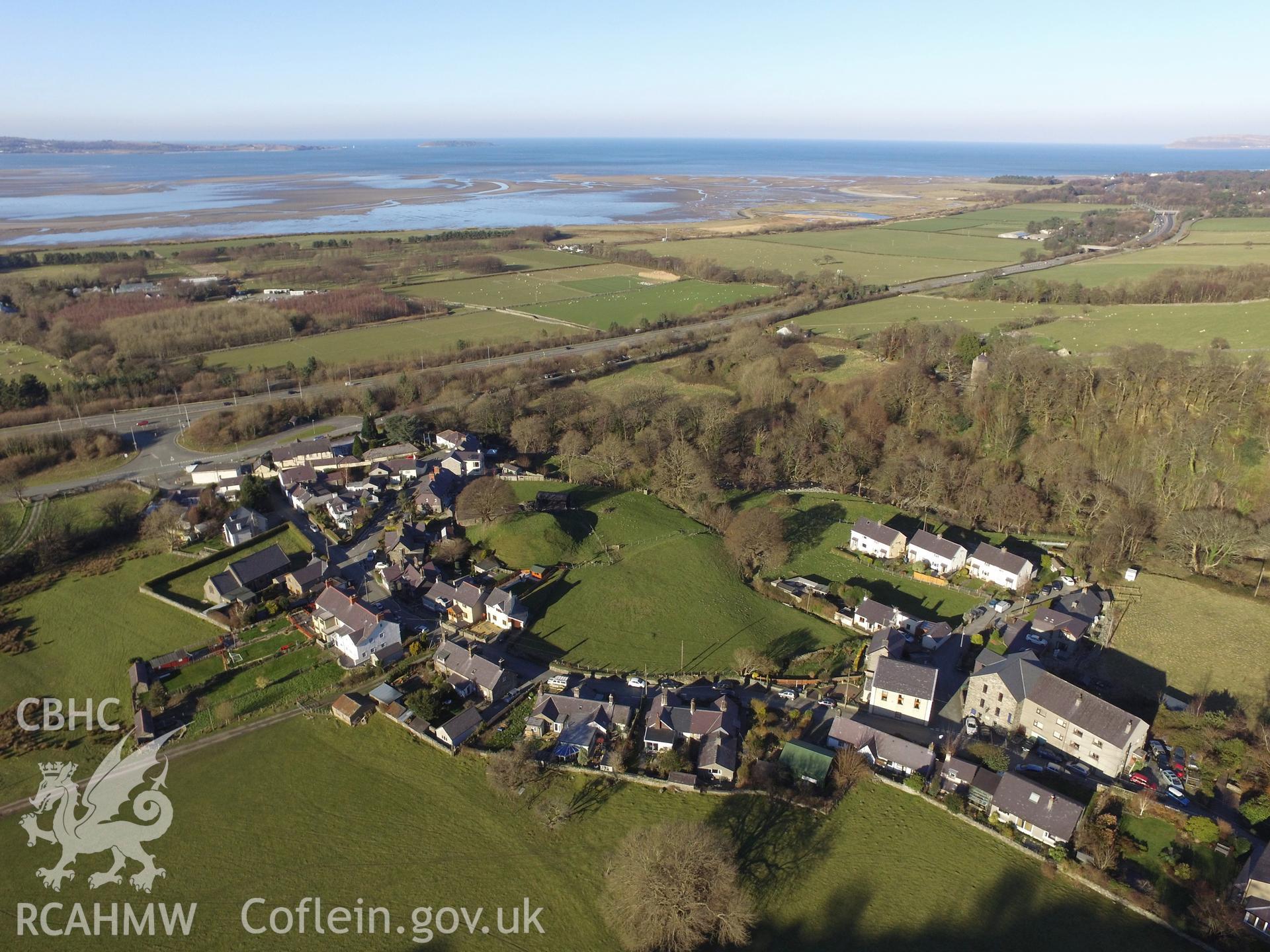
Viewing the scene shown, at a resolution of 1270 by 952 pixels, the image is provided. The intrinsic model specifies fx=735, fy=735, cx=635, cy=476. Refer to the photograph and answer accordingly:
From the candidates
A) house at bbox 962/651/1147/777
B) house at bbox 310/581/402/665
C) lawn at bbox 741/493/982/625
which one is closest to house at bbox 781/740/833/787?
house at bbox 962/651/1147/777

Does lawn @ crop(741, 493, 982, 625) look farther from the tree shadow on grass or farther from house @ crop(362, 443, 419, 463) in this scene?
house @ crop(362, 443, 419, 463)

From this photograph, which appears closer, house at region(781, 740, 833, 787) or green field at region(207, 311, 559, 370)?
house at region(781, 740, 833, 787)

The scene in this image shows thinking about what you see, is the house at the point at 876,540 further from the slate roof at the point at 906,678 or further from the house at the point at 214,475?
the house at the point at 214,475

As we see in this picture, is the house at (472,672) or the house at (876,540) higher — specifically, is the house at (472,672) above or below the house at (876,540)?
below

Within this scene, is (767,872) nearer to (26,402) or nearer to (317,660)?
(317,660)

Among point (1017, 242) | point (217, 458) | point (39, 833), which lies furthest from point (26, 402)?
point (1017, 242)

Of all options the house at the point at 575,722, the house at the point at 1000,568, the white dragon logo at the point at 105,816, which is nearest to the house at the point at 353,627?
the white dragon logo at the point at 105,816
